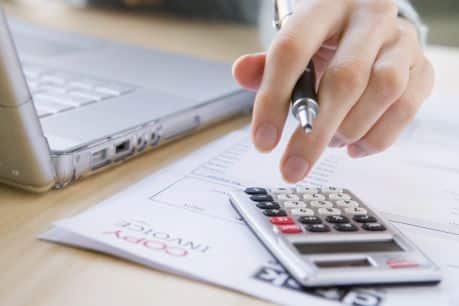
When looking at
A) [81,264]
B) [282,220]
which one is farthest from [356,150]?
[81,264]

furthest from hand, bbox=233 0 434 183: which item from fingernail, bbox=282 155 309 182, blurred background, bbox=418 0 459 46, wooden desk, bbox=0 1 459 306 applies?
blurred background, bbox=418 0 459 46

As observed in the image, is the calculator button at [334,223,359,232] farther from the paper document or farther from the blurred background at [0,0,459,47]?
the blurred background at [0,0,459,47]

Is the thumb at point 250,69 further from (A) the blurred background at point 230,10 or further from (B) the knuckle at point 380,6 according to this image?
(A) the blurred background at point 230,10

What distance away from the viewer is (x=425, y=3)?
1312 millimetres

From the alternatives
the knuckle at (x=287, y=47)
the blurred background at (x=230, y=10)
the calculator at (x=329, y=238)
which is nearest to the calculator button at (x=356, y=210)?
the calculator at (x=329, y=238)

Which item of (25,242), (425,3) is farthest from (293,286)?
(425,3)

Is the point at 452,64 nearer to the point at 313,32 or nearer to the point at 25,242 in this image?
the point at 313,32

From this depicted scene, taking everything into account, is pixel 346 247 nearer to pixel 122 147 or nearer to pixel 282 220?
pixel 282 220

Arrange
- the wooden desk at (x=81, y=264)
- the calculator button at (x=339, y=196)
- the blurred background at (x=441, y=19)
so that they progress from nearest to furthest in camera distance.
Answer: the wooden desk at (x=81, y=264) → the calculator button at (x=339, y=196) → the blurred background at (x=441, y=19)

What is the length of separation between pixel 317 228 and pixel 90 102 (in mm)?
276

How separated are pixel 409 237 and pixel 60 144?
0.83 feet

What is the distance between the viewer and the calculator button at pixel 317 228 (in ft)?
1.26

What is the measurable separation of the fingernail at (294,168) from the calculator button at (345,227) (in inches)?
1.6

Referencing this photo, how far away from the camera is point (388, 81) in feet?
1.46
